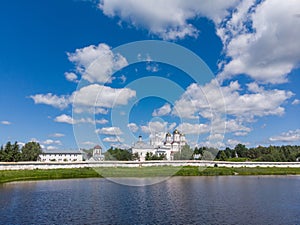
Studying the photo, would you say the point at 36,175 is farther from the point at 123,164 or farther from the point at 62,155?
the point at 62,155

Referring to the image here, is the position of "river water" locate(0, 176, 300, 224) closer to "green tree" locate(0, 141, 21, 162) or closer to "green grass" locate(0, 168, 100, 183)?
"green grass" locate(0, 168, 100, 183)

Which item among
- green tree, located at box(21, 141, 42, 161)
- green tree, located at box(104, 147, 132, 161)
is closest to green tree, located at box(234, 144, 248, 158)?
green tree, located at box(104, 147, 132, 161)

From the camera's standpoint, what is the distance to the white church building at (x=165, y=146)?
126869 millimetres

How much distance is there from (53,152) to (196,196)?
102 meters

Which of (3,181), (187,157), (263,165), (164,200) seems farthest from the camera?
(187,157)

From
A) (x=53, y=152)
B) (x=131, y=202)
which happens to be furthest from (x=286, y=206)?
(x=53, y=152)

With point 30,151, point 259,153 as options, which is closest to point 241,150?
point 259,153

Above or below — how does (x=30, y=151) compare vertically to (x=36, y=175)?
above

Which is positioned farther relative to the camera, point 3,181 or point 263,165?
point 263,165

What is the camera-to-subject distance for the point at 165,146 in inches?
5295

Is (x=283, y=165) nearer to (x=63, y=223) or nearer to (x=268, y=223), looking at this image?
(x=268, y=223)

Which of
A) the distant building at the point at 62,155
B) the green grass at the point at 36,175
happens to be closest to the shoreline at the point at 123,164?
the green grass at the point at 36,175

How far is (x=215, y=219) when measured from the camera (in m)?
21.3

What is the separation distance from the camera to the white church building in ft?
416
